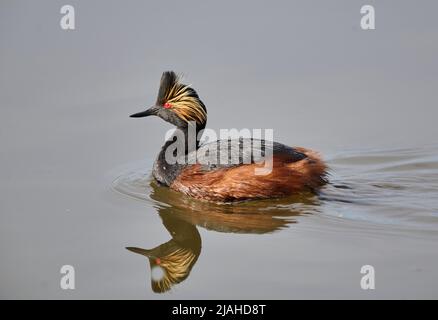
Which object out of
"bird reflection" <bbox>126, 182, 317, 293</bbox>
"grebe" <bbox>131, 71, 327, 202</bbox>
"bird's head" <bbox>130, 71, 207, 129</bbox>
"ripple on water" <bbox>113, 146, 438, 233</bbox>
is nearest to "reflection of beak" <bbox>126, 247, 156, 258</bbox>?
"bird reflection" <bbox>126, 182, 317, 293</bbox>

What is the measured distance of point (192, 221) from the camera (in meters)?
8.74

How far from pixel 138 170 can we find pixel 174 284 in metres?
3.39

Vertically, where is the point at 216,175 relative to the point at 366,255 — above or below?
above

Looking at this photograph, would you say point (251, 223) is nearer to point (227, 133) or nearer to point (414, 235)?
point (414, 235)

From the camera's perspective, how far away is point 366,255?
749 cm

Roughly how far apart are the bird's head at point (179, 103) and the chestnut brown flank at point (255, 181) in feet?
3.03

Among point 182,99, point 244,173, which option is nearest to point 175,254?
point 244,173

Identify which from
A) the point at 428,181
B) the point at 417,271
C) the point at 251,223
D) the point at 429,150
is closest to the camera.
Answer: the point at 417,271

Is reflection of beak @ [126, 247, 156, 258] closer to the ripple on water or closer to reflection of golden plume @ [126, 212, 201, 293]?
reflection of golden plume @ [126, 212, 201, 293]

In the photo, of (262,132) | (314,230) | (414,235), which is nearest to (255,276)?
(314,230)

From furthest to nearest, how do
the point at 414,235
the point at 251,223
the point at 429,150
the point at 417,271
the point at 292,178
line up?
1. the point at 429,150
2. the point at 292,178
3. the point at 251,223
4. the point at 414,235
5. the point at 417,271

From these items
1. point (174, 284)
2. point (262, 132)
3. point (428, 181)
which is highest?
point (262, 132)

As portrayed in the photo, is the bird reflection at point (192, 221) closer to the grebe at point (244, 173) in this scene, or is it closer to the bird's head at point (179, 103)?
the grebe at point (244, 173)

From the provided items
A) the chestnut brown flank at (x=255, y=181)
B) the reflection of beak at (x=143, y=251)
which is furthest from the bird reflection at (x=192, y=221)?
the chestnut brown flank at (x=255, y=181)
